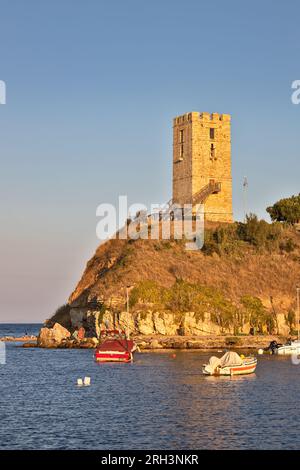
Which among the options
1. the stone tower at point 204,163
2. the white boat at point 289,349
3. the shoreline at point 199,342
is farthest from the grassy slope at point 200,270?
the white boat at point 289,349

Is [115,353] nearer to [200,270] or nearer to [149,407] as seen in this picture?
[200,270]

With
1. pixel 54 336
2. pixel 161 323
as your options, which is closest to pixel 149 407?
pixel 161 323

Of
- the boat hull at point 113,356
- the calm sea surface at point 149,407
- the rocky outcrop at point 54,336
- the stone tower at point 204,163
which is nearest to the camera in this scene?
the calm sea surface at point 149,407

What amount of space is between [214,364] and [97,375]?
973cm

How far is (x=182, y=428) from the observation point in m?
39.2

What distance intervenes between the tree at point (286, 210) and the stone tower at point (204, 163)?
13.3 m

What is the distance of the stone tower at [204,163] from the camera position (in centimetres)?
11669

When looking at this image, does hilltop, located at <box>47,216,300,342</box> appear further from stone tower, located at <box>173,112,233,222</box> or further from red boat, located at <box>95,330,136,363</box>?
red boat, located at <box>95,330,136,363</box>

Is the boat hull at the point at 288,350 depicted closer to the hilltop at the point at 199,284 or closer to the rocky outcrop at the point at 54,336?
the hilltop at the point at 199,284

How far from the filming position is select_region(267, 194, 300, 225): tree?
129m

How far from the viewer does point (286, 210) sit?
129625mm
